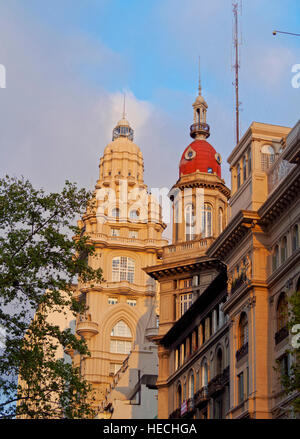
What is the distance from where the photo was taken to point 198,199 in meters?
91.3

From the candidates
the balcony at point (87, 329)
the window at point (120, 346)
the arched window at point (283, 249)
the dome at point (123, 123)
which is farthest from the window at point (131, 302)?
the arched window at point (283, 249)

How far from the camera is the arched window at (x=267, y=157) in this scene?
5734 cm

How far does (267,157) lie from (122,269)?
260 ft

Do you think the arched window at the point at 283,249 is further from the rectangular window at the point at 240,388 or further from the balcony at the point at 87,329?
the balcony at the point at 87,329

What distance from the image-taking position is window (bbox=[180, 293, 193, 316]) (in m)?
83.0

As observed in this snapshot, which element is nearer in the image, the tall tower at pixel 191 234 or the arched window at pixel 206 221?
the tall tower at pixel 191 234

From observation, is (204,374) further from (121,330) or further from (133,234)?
(133,234)

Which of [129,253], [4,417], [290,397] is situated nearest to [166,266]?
[290,397]

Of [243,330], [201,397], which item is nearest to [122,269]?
[201,397]

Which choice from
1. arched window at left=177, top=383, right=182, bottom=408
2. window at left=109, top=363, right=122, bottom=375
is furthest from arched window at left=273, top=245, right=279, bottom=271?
window at left=109, top=363, right=122, bottom=375

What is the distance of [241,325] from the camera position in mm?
57094

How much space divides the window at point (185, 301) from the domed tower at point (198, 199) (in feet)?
22.8

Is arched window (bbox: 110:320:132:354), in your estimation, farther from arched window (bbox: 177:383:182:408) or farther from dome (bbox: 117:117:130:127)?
arched window (bbox: 177:383:182:408)

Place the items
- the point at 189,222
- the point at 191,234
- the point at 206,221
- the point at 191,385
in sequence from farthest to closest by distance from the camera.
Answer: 1. the point at 206,221
2. the point at 189,222
3. the point at 191,234
4. the point at 191,385
